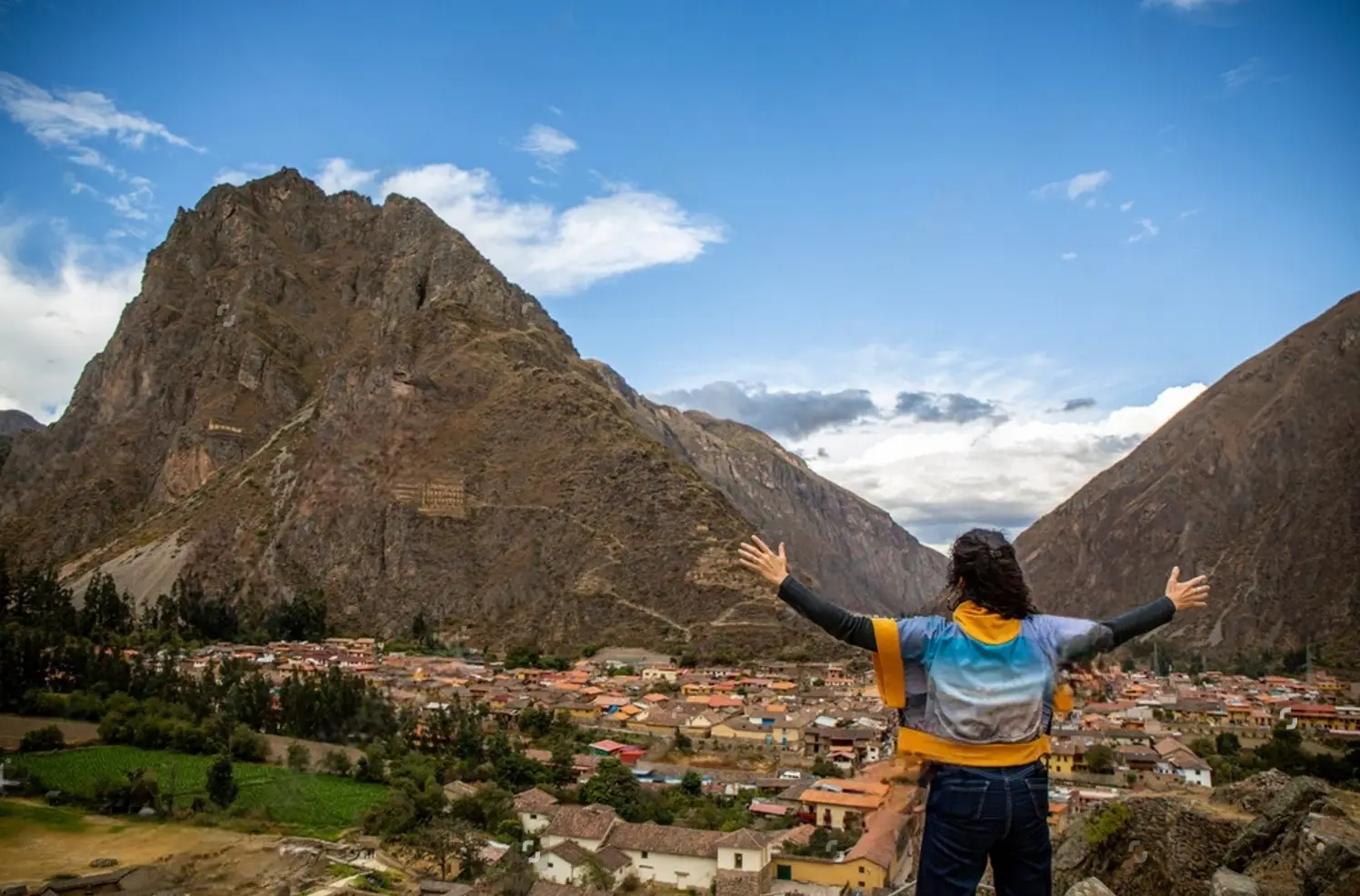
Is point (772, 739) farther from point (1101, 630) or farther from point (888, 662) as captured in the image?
point (888, 662)

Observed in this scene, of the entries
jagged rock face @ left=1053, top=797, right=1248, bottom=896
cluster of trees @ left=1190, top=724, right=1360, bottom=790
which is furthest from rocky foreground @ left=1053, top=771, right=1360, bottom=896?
cluster of trees @ left=1190, top=724, right=1360, bottom=790

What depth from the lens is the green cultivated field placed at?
105 feet

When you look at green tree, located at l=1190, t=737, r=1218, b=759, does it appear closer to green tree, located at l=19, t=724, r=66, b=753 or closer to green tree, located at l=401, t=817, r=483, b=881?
green tree, located at l=401, t=817, r=483, b=881

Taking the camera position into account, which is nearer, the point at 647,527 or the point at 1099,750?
the point at 1099,750

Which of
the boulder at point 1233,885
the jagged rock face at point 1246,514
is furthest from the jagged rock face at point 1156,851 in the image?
the jagged rock face at point 1246,514

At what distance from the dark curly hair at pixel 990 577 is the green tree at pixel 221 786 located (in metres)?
33.6

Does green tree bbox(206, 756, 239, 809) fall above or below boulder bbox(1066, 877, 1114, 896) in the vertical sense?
below

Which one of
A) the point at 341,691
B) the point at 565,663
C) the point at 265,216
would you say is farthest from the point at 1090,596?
the point at 265,216

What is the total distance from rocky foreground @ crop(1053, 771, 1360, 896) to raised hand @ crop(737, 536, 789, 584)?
330cm

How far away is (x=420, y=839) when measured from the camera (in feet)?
93.7

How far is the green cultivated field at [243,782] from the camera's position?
32.2 m

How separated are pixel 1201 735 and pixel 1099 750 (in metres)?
12.8

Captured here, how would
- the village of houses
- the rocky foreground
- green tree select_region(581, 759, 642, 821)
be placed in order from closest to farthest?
the rocky foreground
the village of houses
green tree select_region(581, 759, 642, 821)

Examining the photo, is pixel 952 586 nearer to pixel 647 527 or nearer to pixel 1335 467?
pixel 647 527
